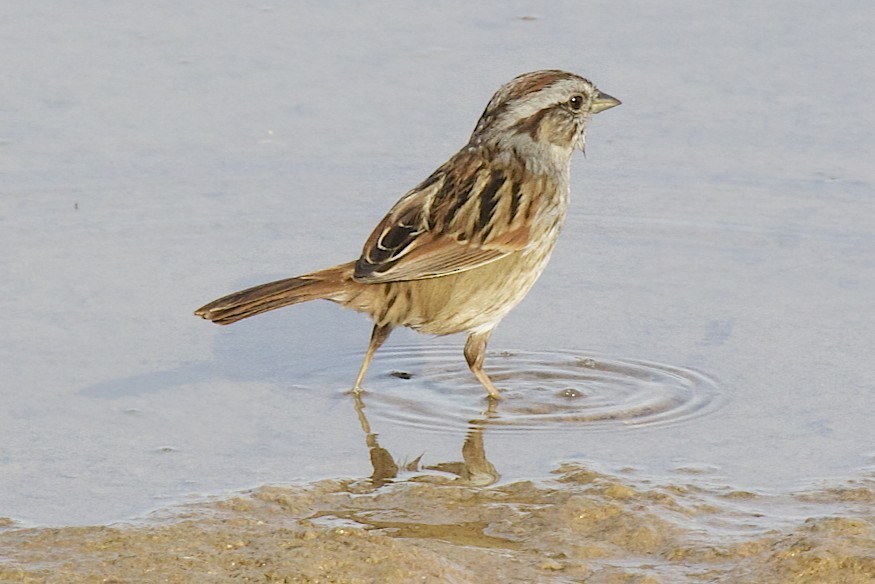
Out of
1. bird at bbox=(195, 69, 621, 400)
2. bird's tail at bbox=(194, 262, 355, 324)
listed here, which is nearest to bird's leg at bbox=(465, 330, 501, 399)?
bird at bbox=(195, 69, 621, 400)

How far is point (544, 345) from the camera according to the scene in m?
7.61

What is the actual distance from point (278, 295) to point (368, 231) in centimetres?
216

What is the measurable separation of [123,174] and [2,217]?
0.86 metres

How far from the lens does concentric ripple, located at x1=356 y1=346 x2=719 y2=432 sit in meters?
6.77

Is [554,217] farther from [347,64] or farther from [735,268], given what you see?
[347,64]

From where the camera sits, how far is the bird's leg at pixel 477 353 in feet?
23.5

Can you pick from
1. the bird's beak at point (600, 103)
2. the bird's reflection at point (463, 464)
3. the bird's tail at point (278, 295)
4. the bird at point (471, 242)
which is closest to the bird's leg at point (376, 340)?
the bird at point (471, 242)

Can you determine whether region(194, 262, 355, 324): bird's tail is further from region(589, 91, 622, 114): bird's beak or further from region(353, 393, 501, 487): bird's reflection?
region(589, 91, 622, 114): bird's beak

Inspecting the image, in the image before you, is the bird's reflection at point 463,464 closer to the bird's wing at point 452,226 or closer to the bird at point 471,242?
the bird at point 471,242

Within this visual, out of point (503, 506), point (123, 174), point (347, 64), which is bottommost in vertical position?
point (503, 506)

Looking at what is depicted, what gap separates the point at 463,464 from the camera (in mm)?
6270

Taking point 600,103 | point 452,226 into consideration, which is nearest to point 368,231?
point 600,103

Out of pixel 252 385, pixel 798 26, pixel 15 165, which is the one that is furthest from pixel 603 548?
pixel 798 26

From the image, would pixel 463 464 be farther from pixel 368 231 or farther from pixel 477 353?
pixel 368 231
